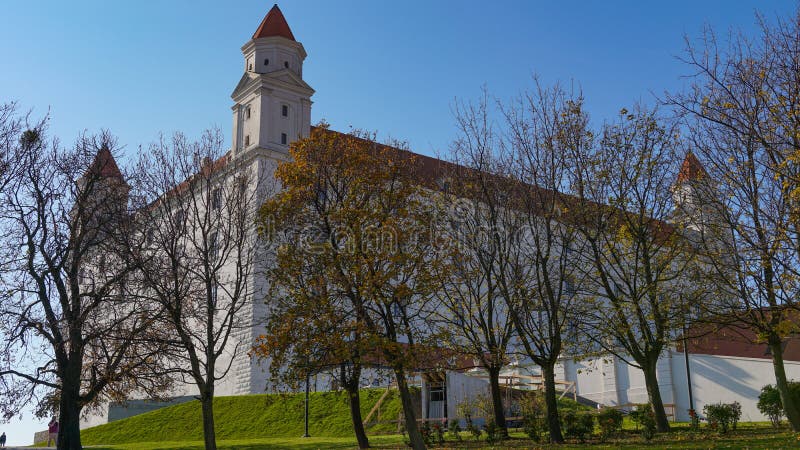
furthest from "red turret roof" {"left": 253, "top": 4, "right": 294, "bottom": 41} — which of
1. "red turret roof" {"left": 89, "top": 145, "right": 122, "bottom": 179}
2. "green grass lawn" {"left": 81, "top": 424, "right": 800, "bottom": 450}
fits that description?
"green grass lawn" {"left": 81, "top": 424, "right": 800, "bottom": 450}

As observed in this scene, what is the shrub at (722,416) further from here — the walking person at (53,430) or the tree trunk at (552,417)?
the walking person at (53,430)

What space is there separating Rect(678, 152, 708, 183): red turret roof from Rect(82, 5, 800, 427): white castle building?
0.04m

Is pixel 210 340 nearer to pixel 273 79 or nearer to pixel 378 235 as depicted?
pixel 378 235

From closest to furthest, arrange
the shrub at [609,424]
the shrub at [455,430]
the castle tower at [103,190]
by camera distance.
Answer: the shrub at [609,424] < the shrub at [455,430] < the castle tower at [103,190]

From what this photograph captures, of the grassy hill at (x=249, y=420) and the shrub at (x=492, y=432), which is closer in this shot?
the shrub at (x=492, y=432)

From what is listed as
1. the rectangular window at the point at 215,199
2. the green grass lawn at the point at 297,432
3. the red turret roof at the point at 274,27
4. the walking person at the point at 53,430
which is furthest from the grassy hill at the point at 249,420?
the red turret roof at the point at 274,27

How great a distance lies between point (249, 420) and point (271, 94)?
24.2m

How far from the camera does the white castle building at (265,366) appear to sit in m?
30.9

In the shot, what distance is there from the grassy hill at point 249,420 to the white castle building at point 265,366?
2980 millimetres

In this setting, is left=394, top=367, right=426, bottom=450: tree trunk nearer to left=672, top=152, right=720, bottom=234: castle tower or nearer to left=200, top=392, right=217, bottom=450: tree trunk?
left=200, top=392, right=217, bottom=450: tree trunk

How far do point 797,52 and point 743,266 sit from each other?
6.23m

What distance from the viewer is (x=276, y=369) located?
17625 mm

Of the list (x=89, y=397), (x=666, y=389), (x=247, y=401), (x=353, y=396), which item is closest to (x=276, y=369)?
(x=353, y=396)

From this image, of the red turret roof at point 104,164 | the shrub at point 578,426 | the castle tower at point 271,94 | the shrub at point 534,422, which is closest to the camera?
the shrub at point 578,426
